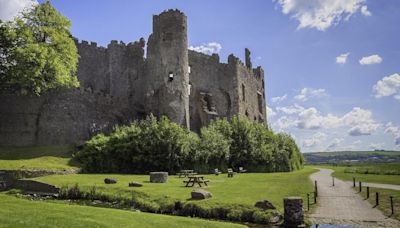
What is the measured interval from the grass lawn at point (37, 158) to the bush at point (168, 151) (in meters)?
1.64

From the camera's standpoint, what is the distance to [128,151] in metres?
35.3

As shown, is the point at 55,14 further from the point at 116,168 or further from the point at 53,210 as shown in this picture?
the point at 53,210

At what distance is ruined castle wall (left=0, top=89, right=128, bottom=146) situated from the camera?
36.0 meters

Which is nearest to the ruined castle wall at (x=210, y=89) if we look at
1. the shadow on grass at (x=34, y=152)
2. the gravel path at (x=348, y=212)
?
the shadow on grass at (x=34, y=152)

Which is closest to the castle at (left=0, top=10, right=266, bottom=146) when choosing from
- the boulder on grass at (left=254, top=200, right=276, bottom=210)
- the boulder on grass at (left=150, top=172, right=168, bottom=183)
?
the boulder on grass at (left=150, top=172, right=168, bottom=183)

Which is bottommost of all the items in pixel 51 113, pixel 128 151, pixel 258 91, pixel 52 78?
pixel 128 151

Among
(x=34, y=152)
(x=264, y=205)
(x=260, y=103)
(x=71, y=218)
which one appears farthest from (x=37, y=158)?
(x=260, y=103)

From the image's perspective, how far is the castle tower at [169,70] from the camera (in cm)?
4488

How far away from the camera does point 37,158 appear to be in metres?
32.4

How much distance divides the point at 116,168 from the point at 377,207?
23.6 meters

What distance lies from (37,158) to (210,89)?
3034cm

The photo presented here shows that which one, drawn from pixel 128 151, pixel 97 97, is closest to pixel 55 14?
pixel 97 97

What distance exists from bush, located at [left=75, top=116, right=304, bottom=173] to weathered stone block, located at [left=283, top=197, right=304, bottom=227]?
68.8 ft

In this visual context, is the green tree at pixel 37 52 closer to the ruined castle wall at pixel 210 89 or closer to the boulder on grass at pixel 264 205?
the ruined castle wall at pixel 210 89
